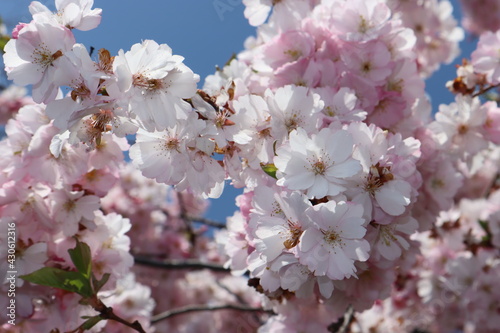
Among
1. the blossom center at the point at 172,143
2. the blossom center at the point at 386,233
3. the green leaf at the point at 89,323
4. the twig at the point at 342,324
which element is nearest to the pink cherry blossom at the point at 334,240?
the blossom center at the point at 386,233

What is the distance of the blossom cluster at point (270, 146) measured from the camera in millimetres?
1182

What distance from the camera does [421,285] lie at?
3129 mm

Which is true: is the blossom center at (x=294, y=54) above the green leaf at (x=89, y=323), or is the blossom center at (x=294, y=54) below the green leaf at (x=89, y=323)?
above

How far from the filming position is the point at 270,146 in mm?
1377

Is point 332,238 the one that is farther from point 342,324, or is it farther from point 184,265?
point 184,265

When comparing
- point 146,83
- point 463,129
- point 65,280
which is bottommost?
point 463,129

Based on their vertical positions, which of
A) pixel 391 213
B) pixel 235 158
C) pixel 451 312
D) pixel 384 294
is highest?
pixel 235 158

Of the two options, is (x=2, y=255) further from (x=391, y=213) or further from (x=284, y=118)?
(x=391, y=213)

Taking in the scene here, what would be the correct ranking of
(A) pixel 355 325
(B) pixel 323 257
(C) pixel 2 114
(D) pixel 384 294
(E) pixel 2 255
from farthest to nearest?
(C) pixel 2 114, (A) pixel 355 325, (D) pixel 384 294, (E) pixel 2 255, (B) pixel 323 257

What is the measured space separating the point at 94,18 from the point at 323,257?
811 mm

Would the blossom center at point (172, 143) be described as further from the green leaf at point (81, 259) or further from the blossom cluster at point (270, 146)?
the green leaf at point (81, 259)

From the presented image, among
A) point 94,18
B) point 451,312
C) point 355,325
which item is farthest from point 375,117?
point 451,312

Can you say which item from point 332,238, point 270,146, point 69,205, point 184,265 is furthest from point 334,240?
point 184,265

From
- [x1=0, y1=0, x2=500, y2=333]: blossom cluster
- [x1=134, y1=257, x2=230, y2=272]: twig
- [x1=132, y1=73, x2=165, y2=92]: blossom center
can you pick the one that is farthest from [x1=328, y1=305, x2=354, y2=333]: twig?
[x1=132, y1=73, x2=165, y2=92]: blossom center
